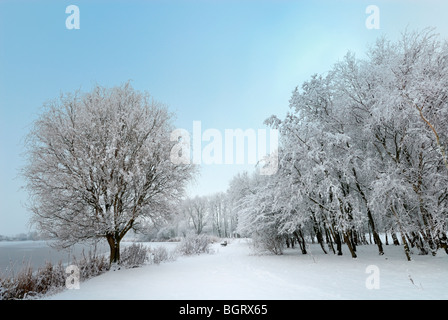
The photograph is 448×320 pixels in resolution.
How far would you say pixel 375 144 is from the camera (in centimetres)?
1165

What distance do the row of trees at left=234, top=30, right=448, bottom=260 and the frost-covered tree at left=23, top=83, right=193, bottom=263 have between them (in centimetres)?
644

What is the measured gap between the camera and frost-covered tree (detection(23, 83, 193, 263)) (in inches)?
349

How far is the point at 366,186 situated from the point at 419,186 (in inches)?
96.7

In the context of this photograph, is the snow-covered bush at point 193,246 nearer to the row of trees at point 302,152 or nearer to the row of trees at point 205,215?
the row of trees at point 302,152

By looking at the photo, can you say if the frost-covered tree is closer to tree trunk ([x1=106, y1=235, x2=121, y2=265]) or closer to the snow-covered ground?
tree trunk ([x1=106, y1=235, x2=121, y2=265])

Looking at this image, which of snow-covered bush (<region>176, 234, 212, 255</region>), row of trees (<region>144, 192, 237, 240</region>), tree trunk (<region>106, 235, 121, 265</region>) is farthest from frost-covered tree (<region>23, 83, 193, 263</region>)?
row of trees (<region>144, 192, 237, 240</region>)

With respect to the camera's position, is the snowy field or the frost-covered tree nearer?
the snowy field

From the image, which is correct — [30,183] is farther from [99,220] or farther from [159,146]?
[159,146]

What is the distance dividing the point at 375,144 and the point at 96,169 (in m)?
13.9

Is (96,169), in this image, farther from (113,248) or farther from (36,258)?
(36,258)

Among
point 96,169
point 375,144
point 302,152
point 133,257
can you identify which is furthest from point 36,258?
point 375,144

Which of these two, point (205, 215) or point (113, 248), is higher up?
point (113, 248)

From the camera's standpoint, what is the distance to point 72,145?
918 centimetres
